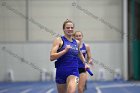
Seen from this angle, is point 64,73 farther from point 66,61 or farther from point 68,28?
point 68,28

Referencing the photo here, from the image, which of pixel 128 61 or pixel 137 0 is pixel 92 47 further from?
pixel 137 0

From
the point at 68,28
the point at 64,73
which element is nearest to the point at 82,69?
the point at 64,73

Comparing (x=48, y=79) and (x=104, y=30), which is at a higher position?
(x=104, y=30)

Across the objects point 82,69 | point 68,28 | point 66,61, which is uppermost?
point 68,28

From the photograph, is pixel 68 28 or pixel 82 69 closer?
pixel 68 28

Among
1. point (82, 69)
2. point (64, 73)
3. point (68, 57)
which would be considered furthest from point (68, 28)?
point (82, 69)

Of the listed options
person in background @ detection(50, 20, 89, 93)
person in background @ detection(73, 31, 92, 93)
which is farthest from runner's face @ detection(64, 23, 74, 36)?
person in background @ detection(73, 31, 92, 93)

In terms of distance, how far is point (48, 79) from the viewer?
740 inches

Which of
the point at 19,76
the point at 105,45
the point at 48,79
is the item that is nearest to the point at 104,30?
the point at 105,45

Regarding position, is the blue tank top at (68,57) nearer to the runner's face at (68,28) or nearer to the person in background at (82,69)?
the runner's face at (68,28)

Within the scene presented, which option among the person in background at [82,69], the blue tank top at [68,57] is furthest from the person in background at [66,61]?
the person in background at [82,69]

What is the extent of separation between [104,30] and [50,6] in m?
3.02

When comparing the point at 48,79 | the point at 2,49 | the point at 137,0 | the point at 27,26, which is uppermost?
the point at 137,0

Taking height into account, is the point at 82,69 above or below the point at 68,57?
below
